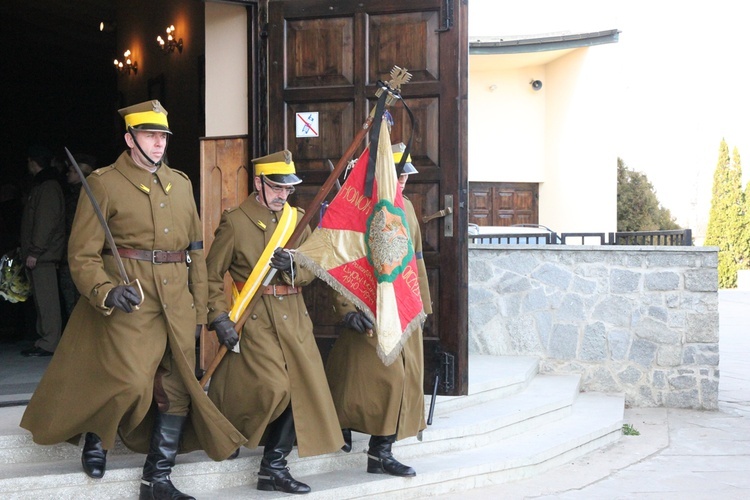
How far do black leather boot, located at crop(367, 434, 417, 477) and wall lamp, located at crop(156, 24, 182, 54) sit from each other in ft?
20.1

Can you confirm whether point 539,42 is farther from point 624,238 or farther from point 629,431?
point 629,431

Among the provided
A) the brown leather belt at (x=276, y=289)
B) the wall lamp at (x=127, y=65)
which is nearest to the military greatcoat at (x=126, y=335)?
the brown leather belt at (x=276, y=289)

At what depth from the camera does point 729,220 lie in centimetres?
2883

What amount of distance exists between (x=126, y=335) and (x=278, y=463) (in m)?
1.15

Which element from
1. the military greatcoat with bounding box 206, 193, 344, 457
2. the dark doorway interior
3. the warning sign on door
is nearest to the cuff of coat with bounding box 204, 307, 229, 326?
the military greatcoat with bounding box 206, 193, 344, 457

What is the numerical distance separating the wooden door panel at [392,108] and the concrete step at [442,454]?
503 mm

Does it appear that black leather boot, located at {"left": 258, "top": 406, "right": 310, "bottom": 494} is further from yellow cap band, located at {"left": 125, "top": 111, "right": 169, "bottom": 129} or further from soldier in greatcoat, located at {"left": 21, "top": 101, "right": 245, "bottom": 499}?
yellow cap band, located at {"left": 125, "top": 111, "right": 169, "bottom": 129}

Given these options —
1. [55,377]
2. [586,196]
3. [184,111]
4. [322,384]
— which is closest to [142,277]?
[55,377]

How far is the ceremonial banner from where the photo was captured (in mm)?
5215

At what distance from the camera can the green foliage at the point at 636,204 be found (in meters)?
21.0

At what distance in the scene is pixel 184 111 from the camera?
10.5 meters

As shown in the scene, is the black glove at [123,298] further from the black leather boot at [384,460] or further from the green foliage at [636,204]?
the green foliage at [636,204]

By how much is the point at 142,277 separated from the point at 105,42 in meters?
10.9

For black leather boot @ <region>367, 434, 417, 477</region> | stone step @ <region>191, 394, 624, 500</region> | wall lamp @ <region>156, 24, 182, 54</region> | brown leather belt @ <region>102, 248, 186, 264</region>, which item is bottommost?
stone step @ <region>191, 394, 624, 500</region>
